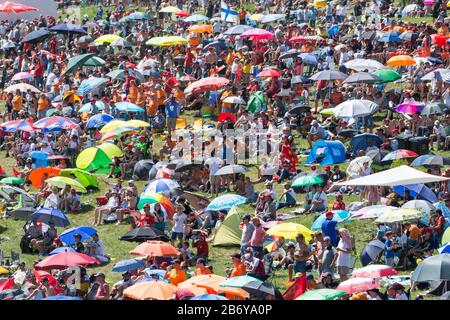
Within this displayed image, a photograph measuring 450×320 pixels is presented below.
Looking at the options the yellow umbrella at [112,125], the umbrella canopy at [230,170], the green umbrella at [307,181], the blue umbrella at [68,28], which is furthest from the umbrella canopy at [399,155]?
the blue umbrella at [68,28]

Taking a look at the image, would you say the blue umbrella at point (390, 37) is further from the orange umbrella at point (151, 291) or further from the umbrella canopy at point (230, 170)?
the orange umbrella at point (151, 291)

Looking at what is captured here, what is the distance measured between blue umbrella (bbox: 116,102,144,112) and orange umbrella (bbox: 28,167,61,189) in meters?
3.60

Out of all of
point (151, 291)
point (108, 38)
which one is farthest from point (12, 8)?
point (151, 291)

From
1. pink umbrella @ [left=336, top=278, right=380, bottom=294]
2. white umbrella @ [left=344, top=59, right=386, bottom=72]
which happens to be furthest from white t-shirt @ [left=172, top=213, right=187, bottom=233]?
white umbrella @ [left=344, top=59, right=386, bottom=72]

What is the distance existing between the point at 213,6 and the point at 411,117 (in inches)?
735

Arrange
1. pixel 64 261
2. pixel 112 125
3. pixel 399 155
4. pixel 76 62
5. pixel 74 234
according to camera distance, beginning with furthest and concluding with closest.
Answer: pixel 76 62 < pixel 112 125 < pixel 399 155 < pixel 74 234 < pixel 64 261

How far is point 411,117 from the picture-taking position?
31828mm

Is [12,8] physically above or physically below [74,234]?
above

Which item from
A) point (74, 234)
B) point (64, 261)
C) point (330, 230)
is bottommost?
point (74, 234)

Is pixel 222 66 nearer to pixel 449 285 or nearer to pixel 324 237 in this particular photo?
pixel 324 237

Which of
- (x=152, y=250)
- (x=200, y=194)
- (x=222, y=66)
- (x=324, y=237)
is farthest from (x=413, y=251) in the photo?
(x=222, y=66)

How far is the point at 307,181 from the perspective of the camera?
91.6ft

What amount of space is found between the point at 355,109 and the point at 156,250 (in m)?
9.13

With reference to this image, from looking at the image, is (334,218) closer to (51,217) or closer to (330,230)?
(330,230)
